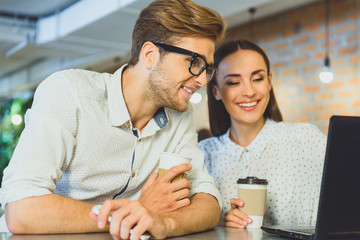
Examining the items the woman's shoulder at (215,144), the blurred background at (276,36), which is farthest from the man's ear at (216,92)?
the blurred background at (276,36)

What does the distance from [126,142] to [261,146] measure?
0.74 metres

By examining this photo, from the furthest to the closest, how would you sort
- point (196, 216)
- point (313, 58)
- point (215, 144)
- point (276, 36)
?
point (276, 36), point (313, 58), point (215, 144), point (196, 216)

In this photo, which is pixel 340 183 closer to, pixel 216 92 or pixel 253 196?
pixel 253 196

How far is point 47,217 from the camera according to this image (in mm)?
1267

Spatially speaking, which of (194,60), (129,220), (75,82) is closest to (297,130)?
(194,60)

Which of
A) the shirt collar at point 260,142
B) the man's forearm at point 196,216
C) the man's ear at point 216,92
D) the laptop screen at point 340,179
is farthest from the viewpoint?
the man's ear at point 216,92

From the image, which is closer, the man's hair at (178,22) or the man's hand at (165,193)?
the man's hand at (165,193)

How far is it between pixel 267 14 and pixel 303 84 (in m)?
1.09


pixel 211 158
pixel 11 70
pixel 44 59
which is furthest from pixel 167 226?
pixel 11 70

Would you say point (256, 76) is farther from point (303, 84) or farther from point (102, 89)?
point (303, 84)

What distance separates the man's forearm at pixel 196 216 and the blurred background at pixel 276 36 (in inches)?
117

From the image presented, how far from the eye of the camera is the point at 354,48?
479 cm

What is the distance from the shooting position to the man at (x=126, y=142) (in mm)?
1277

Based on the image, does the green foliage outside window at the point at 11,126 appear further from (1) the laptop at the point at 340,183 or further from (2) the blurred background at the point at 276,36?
(1) the laptop at the point at 340,183
